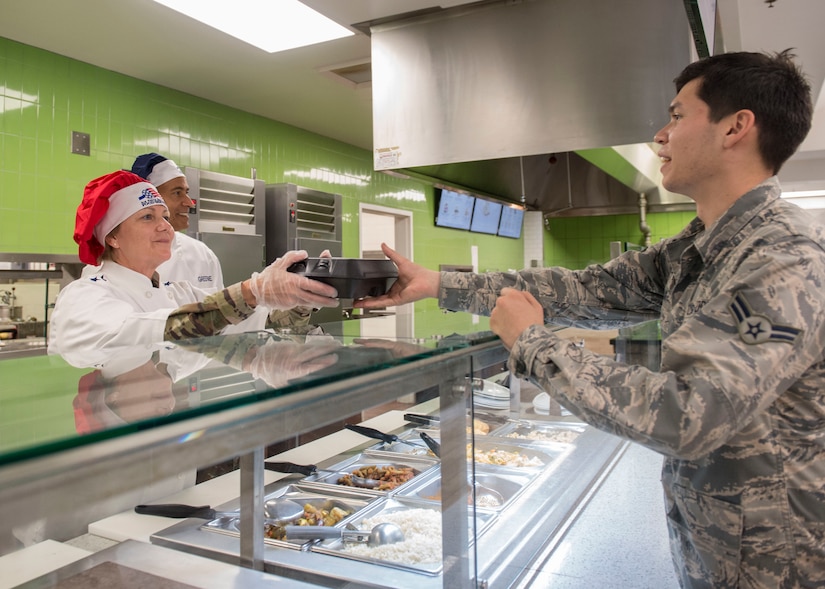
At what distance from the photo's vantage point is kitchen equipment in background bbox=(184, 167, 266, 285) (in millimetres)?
4180

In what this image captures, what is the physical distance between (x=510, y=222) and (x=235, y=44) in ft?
18.9

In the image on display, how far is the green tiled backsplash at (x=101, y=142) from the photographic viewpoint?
3732 millimetres

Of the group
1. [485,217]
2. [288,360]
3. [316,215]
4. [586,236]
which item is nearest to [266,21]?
[316,215]

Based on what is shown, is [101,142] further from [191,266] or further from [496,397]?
[496,397]

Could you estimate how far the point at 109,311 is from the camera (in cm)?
203

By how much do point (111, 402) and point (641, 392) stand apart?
2.15 feet

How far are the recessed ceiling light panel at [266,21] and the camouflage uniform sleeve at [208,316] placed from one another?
1.75 m

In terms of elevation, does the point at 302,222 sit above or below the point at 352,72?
below

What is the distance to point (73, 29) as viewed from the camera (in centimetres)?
354

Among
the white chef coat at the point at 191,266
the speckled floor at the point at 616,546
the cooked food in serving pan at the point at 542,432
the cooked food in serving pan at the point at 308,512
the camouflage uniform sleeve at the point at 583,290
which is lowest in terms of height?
the speckled floor at the point at 616,546

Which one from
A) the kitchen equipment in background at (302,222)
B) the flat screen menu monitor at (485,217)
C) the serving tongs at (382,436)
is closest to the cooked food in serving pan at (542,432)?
the serving tongs at (382,436)

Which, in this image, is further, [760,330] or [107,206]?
[107,206]

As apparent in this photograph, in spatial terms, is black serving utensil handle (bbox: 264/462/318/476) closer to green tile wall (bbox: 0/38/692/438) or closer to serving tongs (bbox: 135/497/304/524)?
serving tongs (bbox: 135/497/304/524)

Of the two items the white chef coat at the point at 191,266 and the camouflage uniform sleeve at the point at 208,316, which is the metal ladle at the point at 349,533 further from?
the white chef coat at the point at 191,266
